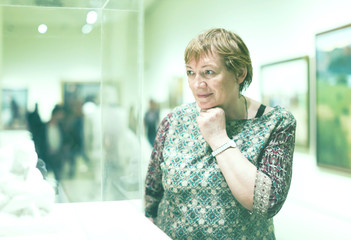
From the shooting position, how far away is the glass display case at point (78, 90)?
5.77 feet

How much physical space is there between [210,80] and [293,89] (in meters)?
2.38

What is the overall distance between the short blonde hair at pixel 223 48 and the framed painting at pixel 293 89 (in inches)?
83.5

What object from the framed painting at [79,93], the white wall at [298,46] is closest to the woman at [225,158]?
the framed painting at [79,93]

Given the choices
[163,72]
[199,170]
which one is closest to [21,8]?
[199,170]

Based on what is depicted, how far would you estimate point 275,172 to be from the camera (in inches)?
59.6

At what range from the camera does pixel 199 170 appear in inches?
64.0

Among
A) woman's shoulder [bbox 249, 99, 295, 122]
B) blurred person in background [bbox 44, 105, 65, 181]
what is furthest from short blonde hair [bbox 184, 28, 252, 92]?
blurred person in background [bbox 44, 105, 65, 181]

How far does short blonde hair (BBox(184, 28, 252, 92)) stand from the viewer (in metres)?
1.58

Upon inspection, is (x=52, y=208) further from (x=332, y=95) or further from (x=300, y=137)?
(x=300, y=137)

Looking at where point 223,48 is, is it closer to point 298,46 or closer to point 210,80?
point 210,80

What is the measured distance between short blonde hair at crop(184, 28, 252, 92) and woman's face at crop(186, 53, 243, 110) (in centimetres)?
2

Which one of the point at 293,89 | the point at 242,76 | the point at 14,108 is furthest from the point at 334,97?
the point at 14,108

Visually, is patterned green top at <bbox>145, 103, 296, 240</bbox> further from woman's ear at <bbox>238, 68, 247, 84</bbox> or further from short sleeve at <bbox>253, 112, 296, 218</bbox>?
woman's ear at <bbox>238, 68, 247, 84</bbox>

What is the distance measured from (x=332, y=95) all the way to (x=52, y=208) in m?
2.51
